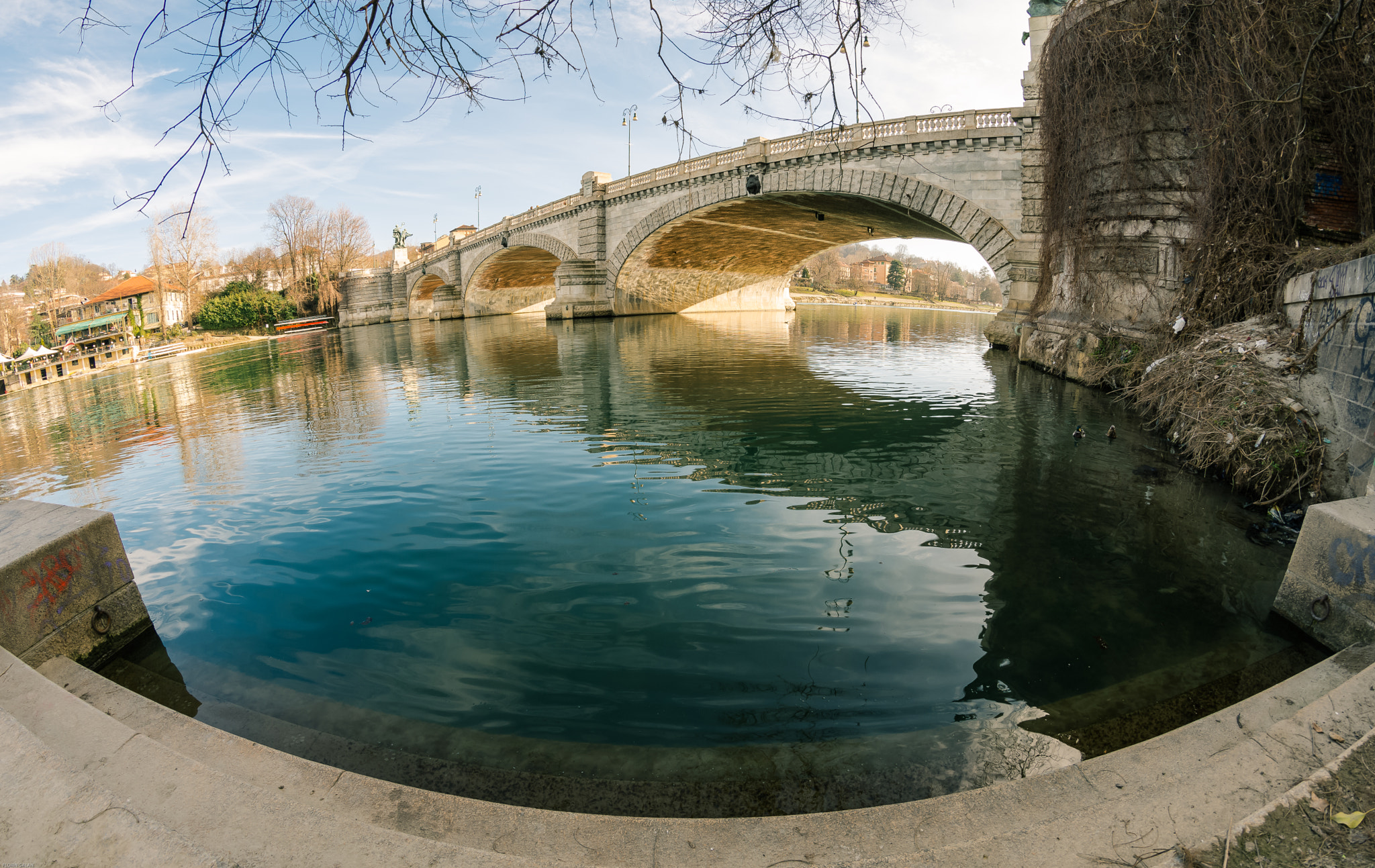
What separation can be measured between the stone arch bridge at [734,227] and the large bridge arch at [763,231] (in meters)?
0.08

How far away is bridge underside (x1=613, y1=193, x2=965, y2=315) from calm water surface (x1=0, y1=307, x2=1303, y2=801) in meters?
17.9

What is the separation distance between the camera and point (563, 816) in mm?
1963

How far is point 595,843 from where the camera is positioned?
186cm

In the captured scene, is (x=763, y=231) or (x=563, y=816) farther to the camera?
(x=763, y=231)

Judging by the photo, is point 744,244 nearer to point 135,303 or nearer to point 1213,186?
point 1213,186

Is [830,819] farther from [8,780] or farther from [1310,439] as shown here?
[1310,439]

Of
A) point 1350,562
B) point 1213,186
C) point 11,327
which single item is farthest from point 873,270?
point 1350,562

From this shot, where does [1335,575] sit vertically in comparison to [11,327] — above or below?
below

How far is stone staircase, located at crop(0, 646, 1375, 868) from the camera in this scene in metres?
1.69

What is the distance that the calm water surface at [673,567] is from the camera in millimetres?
3291

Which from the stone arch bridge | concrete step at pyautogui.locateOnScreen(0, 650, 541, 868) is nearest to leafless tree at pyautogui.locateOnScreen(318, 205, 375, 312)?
the stone arch bridge

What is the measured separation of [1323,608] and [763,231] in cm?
3344

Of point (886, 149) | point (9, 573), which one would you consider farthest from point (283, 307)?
point (9, 573)

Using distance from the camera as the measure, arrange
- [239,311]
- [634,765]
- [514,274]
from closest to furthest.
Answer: [634,765] → [514,274] → [239,311]
